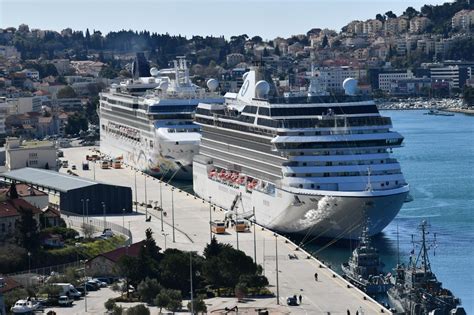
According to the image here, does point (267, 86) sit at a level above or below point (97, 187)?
above

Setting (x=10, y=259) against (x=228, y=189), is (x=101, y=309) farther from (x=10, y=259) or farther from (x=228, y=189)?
(x=228, y=189)

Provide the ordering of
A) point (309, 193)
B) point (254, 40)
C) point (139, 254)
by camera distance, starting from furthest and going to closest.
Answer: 1. point (254, 40)
2. point (309, 193)
3. point (139, 254)

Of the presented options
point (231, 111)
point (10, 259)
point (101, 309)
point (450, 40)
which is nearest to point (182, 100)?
point (231, 111)

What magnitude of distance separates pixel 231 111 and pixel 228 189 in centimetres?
239

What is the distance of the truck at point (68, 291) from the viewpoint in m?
26.9

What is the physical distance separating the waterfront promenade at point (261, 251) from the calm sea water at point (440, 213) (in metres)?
1.52

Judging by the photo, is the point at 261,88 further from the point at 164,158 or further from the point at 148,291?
the point at 148,291

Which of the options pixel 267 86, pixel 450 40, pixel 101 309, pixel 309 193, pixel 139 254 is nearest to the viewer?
pixel 101 309

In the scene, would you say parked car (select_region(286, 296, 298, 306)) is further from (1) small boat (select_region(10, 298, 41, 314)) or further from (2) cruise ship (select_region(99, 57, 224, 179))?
(2) cruise ship (select_region(99, 57, 224, 179))

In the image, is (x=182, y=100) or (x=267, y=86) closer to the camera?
(x=267, y=86)

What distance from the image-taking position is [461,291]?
28.9 meters

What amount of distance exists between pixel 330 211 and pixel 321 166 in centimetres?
129

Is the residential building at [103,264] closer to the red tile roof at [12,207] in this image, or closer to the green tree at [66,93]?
the red tile roof at [12,207]

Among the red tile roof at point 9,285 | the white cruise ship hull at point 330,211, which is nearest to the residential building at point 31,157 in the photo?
the white cruise ship hull at point 330,211
